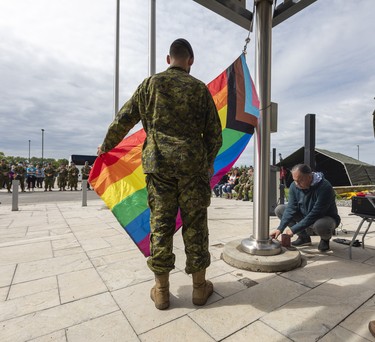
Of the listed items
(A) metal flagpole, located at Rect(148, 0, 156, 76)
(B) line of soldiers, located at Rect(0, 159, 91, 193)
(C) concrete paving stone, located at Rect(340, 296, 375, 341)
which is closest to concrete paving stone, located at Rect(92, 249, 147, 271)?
(C) concrete paving stone, located at Rect(340, 296, 375, 341)

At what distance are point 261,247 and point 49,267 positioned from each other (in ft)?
7.76

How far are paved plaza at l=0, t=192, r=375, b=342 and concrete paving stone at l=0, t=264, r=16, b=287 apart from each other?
→ 0.03 ft

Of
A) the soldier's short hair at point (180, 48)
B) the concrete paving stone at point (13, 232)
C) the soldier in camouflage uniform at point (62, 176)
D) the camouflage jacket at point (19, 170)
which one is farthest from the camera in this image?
the soldier in camouflage uniform at point (62, 176)

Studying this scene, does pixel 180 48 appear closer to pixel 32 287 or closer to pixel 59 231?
pixel 32 287

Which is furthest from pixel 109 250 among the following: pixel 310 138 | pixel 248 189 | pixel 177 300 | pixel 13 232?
pixel 248 189

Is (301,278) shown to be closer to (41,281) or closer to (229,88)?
(229,88)

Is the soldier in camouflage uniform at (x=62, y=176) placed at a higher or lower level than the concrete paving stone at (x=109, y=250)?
higher

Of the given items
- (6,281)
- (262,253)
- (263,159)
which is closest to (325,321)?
(262,253)

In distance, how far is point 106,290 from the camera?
2.11 meters

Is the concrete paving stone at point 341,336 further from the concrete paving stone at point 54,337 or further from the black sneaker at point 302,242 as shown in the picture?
the black sneaker at point 302,242

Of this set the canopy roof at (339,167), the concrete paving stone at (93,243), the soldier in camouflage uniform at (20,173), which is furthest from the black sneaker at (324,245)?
the soldier in camouflage uniform at (20,173)

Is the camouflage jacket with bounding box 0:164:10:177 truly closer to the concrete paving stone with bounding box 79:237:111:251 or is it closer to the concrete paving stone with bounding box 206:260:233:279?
the concrete paving stone with bounding box 79:237:111:251

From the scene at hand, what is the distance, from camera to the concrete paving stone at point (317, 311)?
1.55m

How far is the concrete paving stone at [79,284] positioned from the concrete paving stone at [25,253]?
0.84 m
